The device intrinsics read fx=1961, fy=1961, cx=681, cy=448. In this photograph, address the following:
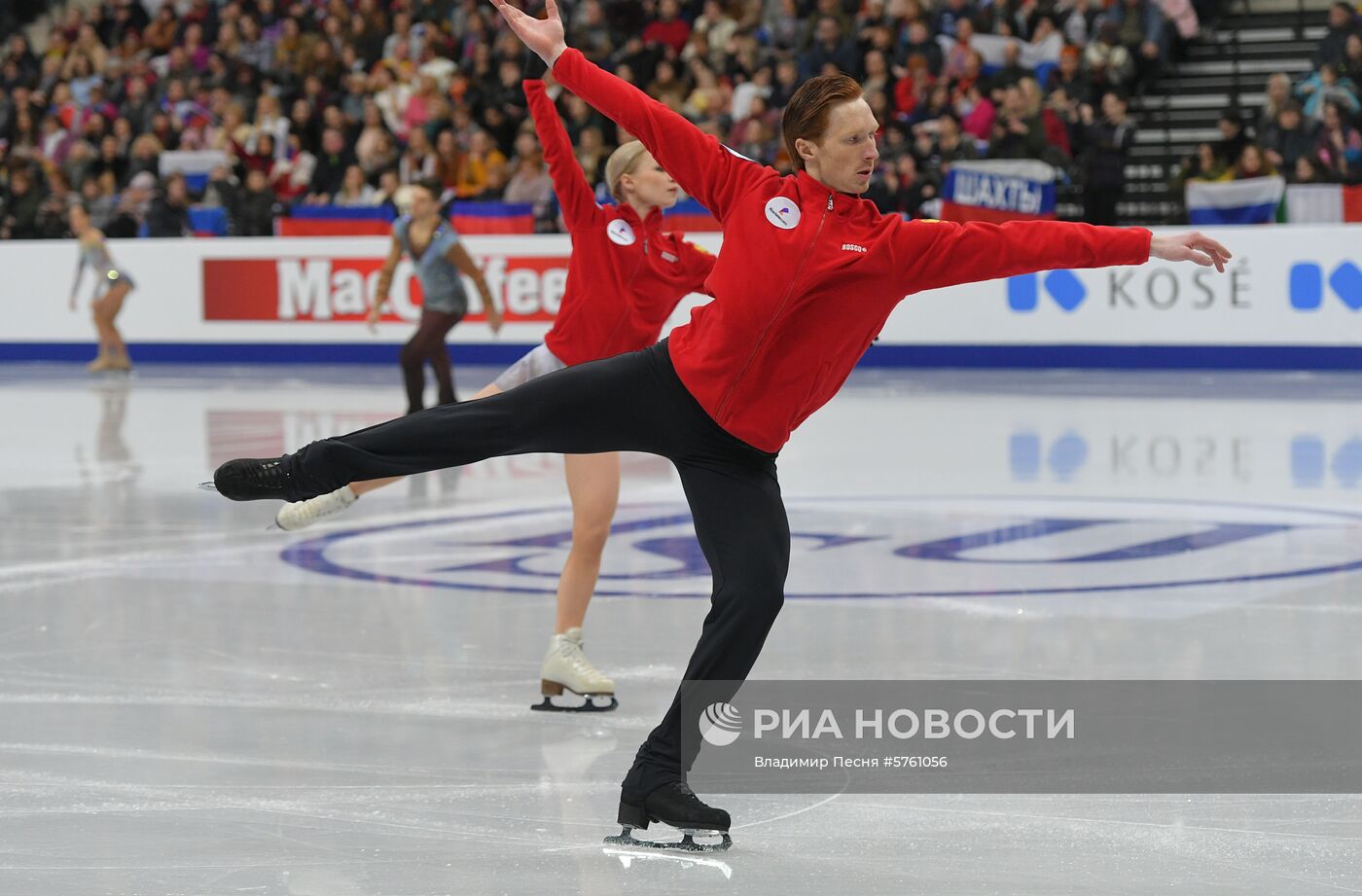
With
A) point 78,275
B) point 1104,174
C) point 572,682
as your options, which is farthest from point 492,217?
point 572,682

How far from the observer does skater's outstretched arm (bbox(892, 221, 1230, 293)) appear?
Result: 13.7 feet

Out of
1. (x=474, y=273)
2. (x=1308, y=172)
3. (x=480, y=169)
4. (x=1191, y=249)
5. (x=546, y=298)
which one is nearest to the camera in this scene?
(x=1191, y=249)

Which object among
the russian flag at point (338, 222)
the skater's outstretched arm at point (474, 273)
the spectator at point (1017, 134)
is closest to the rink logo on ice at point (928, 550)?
the skater's outstretched arm at point (474, 273)

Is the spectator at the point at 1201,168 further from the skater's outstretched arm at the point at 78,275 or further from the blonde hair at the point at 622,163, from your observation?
the blonde hair at the point at 622,163

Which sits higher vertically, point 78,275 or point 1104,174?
point 1104,174

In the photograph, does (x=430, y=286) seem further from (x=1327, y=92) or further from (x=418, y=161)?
(x=1327, y=92)

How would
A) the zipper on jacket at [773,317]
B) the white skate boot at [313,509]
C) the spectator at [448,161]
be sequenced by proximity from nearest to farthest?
the zipper on jacket at [773,317]
the white skate boot at [313,509]
the spectator at [448,161]

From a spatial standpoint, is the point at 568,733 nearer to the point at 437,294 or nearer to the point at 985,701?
the point at 985,701

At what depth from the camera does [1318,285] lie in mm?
17328

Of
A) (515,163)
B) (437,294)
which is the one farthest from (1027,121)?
(437,294)

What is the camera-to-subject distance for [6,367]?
71.4 feet

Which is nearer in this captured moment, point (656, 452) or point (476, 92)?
point (656, 452)

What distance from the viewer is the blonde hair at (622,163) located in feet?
18.8

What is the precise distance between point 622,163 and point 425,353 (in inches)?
317
